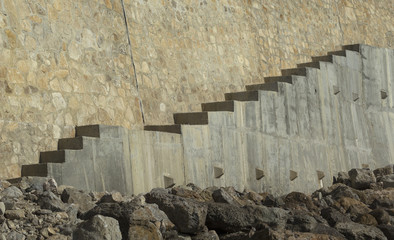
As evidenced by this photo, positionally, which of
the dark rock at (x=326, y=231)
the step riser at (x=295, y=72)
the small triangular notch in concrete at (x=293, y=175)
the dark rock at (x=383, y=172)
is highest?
the step riser at (x=295, y=72)

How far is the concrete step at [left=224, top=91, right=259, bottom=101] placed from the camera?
13.7 metres

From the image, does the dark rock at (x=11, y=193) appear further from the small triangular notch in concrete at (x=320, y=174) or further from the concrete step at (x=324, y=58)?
the concrete step at (x=324, y=58)

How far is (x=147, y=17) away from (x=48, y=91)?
294cm

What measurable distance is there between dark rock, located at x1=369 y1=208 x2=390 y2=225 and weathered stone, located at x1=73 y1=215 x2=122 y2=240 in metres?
4.46

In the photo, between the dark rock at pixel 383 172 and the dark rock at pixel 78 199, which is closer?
the dark rock at pixel 78 199

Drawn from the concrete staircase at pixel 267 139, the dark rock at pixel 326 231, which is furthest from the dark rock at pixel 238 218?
the concrete staircase at pixel 267 139

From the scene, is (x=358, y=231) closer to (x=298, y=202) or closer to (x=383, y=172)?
(x=298, y=202)

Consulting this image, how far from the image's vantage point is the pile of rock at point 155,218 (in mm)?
7113

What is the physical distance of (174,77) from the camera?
13.1 metres

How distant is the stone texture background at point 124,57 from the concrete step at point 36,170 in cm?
10

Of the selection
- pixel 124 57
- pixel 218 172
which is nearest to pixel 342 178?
pixel 218 172

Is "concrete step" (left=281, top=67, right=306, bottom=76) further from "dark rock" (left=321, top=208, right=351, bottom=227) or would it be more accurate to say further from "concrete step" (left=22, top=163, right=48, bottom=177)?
"concrete step" (left=22, top=163, right=48, bottom=177)

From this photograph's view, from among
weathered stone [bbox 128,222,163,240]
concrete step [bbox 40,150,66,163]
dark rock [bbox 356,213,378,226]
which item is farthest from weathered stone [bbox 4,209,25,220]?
dark rock [bbox 356,213,378,226]

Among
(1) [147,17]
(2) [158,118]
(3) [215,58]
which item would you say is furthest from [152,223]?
(3) [215,58]
